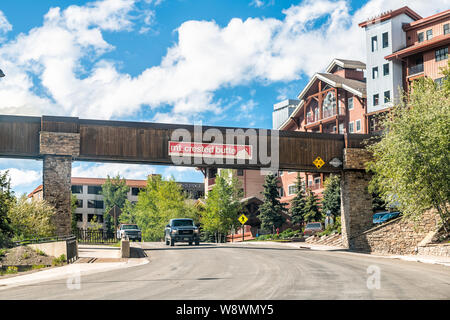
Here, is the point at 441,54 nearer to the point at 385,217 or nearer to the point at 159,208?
the point at 385,217

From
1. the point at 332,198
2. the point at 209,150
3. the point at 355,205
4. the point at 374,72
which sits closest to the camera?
the point at 209,150

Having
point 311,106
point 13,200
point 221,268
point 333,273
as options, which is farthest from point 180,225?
point 311,106

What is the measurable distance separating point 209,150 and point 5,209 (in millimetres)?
13690

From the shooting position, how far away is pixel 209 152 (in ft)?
113

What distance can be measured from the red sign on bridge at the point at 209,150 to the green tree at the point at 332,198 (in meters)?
23.8

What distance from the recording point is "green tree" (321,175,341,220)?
56.5 m

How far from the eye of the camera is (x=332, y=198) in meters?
56.8

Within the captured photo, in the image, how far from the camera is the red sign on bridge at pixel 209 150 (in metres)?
33.7

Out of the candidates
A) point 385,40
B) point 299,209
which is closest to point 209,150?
point 299,209

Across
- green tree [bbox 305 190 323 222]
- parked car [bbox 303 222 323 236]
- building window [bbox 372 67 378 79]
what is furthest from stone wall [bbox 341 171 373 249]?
building window [bbox 372 67 378 79]

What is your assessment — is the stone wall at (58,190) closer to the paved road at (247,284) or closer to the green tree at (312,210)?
the paved road at (247,284)

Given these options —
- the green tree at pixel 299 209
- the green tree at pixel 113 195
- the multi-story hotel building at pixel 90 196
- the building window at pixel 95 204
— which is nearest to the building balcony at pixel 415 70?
the green tree at pixel 299 209
